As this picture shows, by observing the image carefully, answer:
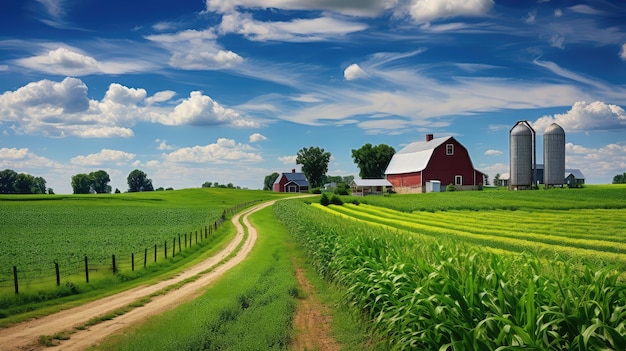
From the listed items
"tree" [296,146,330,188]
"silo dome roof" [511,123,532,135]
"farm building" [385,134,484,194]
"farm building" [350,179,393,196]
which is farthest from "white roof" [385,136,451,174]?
"tree" [296,146,330,188]

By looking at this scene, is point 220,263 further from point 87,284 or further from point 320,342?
point 320,342

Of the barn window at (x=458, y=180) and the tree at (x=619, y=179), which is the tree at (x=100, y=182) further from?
the tree at (x=619, y=179)

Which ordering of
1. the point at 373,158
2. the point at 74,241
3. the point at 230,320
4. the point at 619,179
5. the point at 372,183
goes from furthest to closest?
the point at 619,179
the point at 373,158
the point at 372,183
the point at 74,241
the point at 230,320

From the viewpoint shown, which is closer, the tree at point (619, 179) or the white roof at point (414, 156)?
the white roof at point (414, 156)

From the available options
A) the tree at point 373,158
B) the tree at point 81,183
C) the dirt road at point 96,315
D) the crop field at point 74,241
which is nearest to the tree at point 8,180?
the tree at point 81,183

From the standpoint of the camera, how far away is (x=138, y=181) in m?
169

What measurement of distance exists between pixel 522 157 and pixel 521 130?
402cm

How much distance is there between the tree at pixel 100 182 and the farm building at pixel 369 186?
98.5 metres

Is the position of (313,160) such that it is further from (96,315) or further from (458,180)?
(96,315)

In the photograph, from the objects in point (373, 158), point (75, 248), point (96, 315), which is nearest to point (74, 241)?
point (75, 248)

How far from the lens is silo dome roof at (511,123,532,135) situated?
74500 millimetres

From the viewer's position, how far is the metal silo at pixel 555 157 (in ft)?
236

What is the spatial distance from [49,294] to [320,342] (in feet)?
42.6

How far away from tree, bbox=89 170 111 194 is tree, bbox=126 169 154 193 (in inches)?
278
